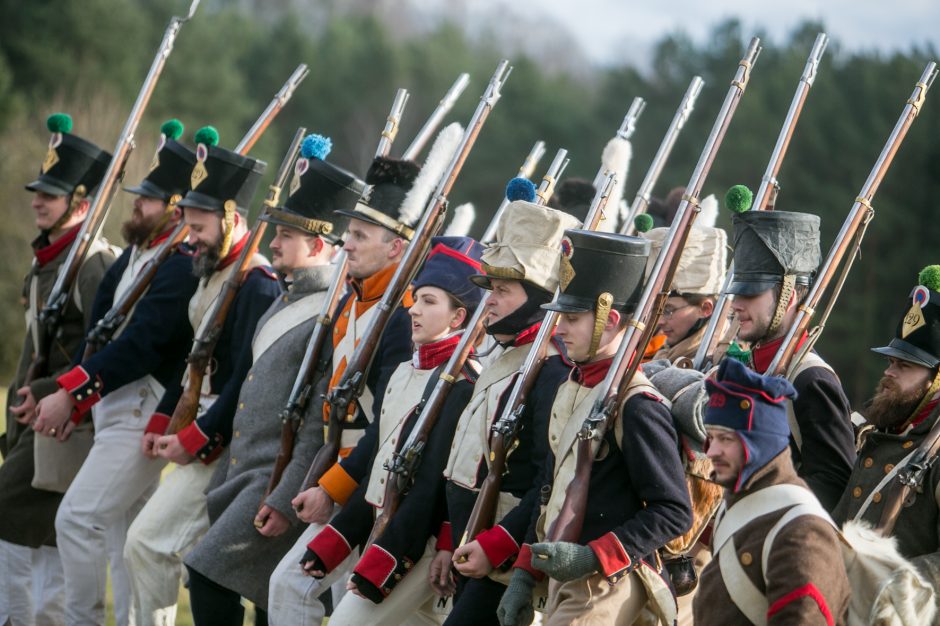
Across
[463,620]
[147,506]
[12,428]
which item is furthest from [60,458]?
[463,620]

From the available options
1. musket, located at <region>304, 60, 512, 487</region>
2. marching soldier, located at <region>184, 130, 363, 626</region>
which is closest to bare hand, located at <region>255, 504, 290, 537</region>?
marching soldier, located at <region>184, 130, 363, 626</region>

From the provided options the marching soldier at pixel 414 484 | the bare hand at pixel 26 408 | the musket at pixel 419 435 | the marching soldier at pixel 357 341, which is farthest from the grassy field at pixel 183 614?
the musket at pixel 419 435

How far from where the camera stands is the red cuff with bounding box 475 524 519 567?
5207 mm

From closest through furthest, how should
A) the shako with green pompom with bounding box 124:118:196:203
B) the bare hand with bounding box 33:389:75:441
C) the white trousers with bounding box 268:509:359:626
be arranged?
the white trousers with bounding box 268:509:359:626, the bare hand with bounding box 33:389:75:441, the shako with green pompom with bounding box 124:118:196:203

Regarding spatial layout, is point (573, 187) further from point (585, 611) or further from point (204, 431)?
point (585, 611)

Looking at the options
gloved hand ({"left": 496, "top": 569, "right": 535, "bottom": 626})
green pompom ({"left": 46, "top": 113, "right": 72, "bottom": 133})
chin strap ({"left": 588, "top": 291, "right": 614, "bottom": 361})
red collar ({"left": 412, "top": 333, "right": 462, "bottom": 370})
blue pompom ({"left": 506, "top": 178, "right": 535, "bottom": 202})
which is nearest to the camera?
gloved hand ({"left": 496, "top": 569, "right": 535, "bottom": 626})

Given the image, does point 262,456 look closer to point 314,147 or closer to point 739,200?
point 314,147

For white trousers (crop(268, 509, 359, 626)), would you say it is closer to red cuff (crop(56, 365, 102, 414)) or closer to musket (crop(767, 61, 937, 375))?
red cuff (crop(56, 365, 102, 414))

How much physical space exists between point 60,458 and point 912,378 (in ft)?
16.3

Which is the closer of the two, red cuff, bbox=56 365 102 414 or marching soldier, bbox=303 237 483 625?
marching soldier, bbox=303 237 483 625

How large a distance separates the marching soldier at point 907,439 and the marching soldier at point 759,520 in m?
1.15

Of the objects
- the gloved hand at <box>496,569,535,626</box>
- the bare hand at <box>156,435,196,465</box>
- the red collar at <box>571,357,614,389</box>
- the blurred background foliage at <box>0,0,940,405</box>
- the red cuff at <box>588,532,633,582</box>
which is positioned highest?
the blurred background foliage at <box>0,0,940,405</box>

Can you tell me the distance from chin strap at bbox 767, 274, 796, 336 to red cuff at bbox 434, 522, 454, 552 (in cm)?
159

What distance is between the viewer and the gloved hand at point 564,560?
4703 mm
